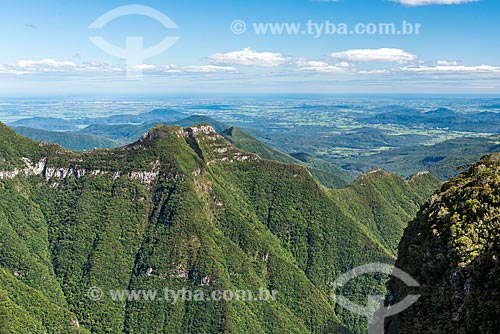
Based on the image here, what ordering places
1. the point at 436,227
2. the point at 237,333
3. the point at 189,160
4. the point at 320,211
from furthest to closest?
the point at 320,211 < the point at 189,160 < the point at 237,333 < the point at 436,227

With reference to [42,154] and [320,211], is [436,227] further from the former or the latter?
[42,154]

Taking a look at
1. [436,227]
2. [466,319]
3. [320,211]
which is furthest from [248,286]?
[466,319]

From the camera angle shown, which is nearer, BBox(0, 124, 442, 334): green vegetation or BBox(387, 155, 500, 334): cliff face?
BBox(387, 155, 500, 334): cliff face

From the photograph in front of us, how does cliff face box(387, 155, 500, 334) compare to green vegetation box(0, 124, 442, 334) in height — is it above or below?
above

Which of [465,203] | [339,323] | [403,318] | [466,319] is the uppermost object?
[465,203]

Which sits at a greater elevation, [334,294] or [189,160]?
[189,160]
